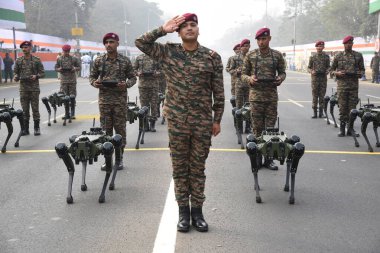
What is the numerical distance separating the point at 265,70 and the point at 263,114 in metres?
0.68

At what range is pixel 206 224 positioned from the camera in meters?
5.09

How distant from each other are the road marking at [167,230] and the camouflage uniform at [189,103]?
0.30 m

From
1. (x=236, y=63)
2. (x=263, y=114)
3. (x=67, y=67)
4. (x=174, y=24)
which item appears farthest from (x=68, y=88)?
(x=174, y=24)

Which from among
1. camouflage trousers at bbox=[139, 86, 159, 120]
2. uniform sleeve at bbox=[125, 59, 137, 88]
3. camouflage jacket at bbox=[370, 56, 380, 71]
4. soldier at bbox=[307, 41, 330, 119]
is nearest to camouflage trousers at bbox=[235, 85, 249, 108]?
camouflage trousers at bbox=[139, 86, 159, 120]

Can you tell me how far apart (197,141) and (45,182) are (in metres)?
3.08

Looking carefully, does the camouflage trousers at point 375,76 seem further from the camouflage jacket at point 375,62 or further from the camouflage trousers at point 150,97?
the camouflage trousers at point 150,97

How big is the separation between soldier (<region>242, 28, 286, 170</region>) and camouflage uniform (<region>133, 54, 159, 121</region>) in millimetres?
4389

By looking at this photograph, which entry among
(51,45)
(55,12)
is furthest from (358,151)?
(55,12)

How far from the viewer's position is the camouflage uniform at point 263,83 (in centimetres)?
759

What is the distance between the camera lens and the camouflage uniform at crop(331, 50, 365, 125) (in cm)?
1060

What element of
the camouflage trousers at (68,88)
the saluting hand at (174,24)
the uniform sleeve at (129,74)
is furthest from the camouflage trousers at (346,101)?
the camouflage trousers at (68,88)

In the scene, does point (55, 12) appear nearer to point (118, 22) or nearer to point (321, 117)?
point (118, 22)

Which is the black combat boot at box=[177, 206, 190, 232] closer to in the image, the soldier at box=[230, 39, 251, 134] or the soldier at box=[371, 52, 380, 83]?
the soldier at box=[230, 39, 251, 134]

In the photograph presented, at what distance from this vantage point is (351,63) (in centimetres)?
1068
